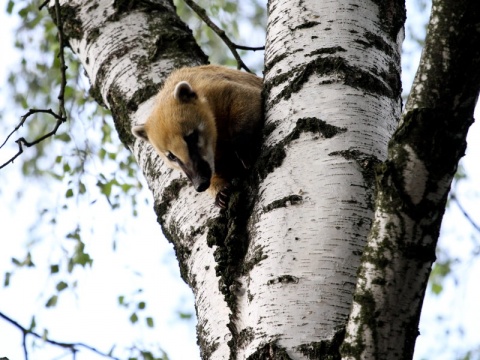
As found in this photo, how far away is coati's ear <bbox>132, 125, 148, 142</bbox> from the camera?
4.11 metres

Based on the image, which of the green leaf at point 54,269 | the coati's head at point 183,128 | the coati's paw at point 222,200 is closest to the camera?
the coati's paw at point 222,200

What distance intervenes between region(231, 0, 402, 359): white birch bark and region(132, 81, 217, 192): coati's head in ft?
3.71

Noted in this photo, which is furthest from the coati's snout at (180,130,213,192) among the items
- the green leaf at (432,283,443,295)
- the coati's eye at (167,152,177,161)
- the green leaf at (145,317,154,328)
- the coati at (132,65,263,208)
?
the green leaf at (432,283,443,295)

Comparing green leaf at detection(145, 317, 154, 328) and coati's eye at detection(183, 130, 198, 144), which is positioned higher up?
coati's eye at detection(183, 130, 198, 144)

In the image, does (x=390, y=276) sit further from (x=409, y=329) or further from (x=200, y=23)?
(x=200, y=23)

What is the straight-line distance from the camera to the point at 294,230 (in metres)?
2.66

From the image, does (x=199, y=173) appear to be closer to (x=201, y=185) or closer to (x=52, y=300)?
(x=201, y=185)

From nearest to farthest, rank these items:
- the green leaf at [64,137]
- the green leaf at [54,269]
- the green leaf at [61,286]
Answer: the green leaf at [61,286], the green leaf at [54,269], the green leaf at [64,137]

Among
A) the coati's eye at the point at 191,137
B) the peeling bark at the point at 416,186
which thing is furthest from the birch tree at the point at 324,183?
the coati's eye at the point at 191,137

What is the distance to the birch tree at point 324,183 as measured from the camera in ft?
6.55

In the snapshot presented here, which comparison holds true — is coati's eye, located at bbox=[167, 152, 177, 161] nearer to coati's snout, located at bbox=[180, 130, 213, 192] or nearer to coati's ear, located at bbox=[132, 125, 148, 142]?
coati's snout, located at bbox=[180, 130, 213, 192]

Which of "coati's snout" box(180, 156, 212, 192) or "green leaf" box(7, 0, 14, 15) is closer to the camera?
"coati's snout" box(180, 156, 212, 192)

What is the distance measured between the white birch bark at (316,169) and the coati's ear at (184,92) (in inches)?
47.4

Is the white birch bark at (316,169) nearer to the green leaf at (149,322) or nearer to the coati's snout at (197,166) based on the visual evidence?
the coati's snout at (197,166)
